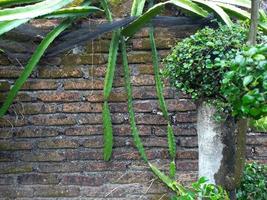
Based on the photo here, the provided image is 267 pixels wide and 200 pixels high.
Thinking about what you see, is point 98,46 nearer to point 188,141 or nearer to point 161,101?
point 161,101

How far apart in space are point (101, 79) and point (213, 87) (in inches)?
35.7

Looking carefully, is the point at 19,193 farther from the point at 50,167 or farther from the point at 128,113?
the point at 128,113

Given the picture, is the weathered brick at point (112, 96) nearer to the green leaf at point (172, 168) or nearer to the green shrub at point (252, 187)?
the green leaf at point (172, 168)

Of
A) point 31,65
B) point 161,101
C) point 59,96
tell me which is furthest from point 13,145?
point 161,101

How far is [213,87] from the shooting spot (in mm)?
1728

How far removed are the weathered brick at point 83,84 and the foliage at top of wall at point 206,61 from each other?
719 millimetres

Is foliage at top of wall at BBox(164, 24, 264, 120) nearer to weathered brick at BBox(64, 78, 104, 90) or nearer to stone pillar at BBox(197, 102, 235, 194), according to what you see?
stone pillar at BBox(197, 102, 235, 194)

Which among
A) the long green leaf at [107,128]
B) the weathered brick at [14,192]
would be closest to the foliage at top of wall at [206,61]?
the long green leaf at [107,128]

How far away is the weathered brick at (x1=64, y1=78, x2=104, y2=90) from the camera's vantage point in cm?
249

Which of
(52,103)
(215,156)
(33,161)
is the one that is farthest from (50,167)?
(215,156)

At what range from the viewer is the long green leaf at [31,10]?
201 cm

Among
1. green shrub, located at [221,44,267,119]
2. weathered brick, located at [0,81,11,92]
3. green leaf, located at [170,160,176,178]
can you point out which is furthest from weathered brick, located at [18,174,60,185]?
green shrub, located at [221,44,267,119]

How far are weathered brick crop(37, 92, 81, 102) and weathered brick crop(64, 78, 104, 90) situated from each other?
3 centimetres

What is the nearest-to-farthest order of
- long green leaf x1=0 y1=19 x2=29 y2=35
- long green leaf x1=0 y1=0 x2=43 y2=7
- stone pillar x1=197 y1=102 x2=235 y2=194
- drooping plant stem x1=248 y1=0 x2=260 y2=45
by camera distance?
drooping plant stem x1=248 y1=0 x2=260 y2=45
stone pillar x1=197 y1=102 x2=235 y2=194
long green leaf x1=0 y1=19 x2=29 y2=35
long green leaf x1=0 y1=0 x2=43 y2=7
